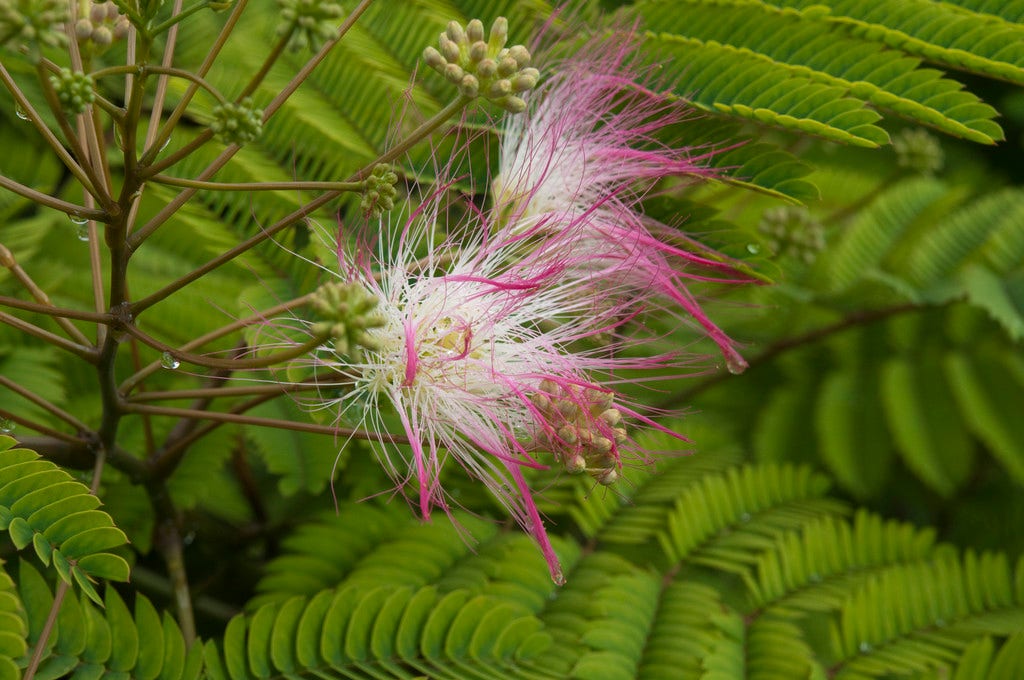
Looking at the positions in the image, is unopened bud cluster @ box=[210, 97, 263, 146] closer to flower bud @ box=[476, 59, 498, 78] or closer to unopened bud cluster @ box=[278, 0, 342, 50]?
unopened bud cluster @ box=[278, 0, 342, 50]

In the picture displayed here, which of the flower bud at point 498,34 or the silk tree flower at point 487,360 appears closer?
the flower bud at point 498,34

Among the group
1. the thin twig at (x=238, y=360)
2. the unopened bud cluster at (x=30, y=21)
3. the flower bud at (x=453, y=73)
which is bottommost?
the thin twig at (x=238, y=360)

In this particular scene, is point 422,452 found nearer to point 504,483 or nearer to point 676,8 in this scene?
point 504,483

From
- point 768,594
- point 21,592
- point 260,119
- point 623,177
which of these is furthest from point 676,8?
point 21,592

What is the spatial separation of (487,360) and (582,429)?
0.25 metres

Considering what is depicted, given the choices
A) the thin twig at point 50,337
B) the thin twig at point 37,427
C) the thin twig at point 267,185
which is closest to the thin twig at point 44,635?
the thin twig at point 37,427

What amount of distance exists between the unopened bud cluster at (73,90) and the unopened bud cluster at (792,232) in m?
2.19

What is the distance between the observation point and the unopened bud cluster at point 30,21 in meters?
1.14

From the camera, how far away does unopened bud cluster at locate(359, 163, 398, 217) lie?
145 centimetres

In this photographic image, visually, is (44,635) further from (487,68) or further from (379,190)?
(487,68)

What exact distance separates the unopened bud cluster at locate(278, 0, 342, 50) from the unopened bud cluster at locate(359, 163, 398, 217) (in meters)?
0.25

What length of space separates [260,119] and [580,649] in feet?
4.28

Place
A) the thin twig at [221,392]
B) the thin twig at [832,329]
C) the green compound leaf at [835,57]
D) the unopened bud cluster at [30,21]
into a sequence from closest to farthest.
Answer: the unopened bud cluster at [30,21], the thin twig at [221,392], the green compound leaf at [835,57], the thin twig at [832,329]

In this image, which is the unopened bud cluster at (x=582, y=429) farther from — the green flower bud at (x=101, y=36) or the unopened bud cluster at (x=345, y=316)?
the green flower bud at (x=101, y=36)
